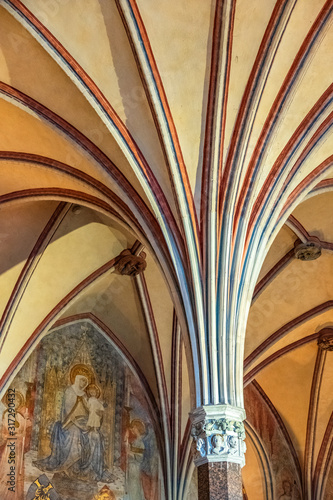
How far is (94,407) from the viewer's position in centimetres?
1619

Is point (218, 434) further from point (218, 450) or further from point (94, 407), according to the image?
point (94, 407)

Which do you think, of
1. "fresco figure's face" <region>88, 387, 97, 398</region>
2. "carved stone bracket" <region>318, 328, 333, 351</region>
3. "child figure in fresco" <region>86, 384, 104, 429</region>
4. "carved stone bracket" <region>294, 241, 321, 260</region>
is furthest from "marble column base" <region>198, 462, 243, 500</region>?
"carved stone bracket" <region>318, 328, 333, 351</region>

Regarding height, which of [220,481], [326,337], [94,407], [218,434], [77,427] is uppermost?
[326,337]

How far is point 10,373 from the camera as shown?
576 inches

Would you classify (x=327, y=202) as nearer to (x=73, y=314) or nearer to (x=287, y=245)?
(x=287, y=245)

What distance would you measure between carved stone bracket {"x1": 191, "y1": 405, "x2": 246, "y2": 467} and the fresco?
577 cm

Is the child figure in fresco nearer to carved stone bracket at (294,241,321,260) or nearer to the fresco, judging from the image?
the fresco

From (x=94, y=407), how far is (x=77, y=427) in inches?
24.5

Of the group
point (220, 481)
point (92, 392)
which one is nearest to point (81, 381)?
point (92, 392)

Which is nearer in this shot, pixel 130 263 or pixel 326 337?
pixel 130 263

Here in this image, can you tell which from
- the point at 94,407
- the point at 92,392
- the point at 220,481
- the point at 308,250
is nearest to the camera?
the point at 220,481

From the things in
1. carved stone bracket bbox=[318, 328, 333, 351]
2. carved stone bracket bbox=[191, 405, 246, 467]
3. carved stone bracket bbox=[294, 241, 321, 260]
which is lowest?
carved stone bracket bbox=[191, 405, 246, 467]

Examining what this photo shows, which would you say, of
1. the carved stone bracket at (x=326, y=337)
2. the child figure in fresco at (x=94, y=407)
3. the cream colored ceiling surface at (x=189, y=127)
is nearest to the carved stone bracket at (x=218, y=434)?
the cream colored ceiling surface at (x=189, y=127)

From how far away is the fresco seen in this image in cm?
1470
